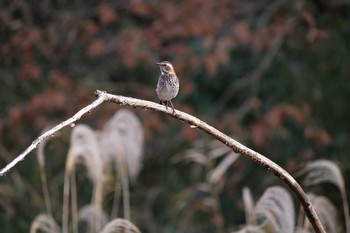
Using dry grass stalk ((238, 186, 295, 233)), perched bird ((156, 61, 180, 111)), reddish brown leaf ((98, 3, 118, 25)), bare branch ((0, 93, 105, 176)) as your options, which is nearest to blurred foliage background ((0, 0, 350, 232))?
reddish brown leaf ((98, 3, 118, 25))

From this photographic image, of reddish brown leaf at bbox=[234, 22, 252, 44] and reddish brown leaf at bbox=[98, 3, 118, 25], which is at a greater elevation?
reddish brown leaf at bbox=[98, 3, 118, 25]

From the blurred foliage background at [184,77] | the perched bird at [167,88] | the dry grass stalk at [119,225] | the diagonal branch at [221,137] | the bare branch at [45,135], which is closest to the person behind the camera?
the bare branch at [45,135]

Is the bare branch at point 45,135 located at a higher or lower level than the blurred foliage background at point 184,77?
lower

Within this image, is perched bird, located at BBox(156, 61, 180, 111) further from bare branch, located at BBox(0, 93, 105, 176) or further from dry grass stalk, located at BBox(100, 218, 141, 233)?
bare branch, located at BBox(0, 93, 105, 176)

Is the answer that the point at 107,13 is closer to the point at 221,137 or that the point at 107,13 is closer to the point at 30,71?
the point at 30,71

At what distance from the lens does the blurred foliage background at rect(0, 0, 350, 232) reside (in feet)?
30.1

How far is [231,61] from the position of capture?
1011 cm

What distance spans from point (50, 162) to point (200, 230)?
5.32 feet

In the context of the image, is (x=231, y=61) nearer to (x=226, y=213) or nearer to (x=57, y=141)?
(x=226, y=213)

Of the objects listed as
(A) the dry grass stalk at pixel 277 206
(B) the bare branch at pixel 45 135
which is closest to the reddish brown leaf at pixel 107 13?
(A) the dry grass stalk at pixel 277 206

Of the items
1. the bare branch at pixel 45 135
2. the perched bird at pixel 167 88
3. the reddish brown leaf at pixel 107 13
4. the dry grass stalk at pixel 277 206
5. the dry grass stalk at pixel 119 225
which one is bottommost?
the bare branch at pixel 45 135

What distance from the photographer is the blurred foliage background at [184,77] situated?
917 cm

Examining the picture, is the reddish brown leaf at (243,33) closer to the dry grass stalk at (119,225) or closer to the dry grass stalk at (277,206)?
the dry grass stalk at (277,206)

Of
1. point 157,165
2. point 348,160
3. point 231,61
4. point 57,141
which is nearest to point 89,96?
point 57,141
